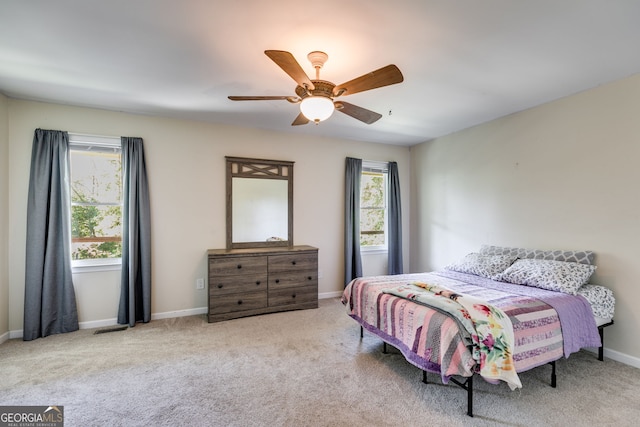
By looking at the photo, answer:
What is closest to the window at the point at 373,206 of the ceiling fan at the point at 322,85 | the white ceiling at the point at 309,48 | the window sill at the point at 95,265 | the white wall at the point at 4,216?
the white ceiling at the point at 309,48

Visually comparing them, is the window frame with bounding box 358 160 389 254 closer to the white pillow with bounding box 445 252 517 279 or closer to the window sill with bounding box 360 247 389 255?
the window sill with bounding box 360 247 389 255

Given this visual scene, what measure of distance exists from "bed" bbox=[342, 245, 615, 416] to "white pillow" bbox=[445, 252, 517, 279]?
0.01m

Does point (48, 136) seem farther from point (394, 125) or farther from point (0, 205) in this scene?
point (394, 125)

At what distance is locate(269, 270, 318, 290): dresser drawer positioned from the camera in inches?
158

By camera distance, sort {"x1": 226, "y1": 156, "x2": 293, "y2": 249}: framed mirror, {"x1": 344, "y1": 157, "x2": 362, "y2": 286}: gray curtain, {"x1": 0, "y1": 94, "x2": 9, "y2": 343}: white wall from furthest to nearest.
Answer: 1. {"x1": 344, "y1": 157, "x2": 362, "y2": 286}: gray curtain
2. {"x1": 226, "y1": 156, "x2": 293, "y2": 249}: framed mirror
3. {"x1": 0, "y1": 94, "x2": 9, "y2": 343}: white wall

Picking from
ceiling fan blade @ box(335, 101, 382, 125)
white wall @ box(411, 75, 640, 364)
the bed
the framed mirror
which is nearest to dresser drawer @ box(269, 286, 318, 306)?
the framed mirror

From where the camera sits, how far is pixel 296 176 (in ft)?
15.1

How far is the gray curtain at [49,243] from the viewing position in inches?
126

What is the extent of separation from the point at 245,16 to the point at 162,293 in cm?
342

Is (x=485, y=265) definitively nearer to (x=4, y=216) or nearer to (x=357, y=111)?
(x=357, y=111)

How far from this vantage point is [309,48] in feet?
7.38

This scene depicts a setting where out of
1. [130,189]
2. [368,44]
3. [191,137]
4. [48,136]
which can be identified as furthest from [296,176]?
[48,136]

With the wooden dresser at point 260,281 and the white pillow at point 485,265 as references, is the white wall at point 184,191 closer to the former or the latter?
the wooden dresser at point 260,281

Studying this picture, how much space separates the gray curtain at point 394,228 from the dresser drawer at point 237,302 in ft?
7.77
